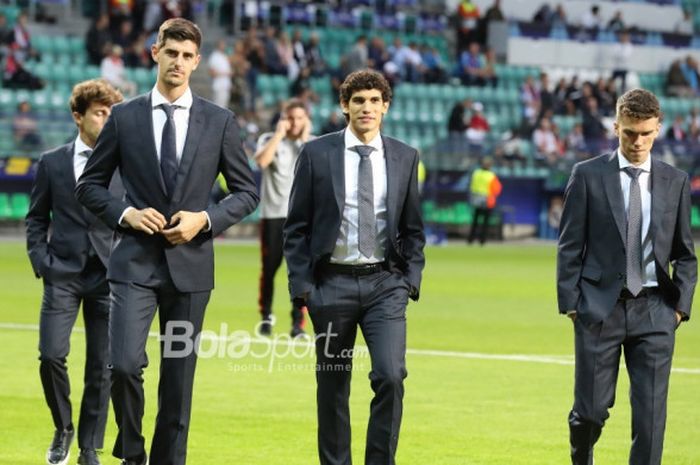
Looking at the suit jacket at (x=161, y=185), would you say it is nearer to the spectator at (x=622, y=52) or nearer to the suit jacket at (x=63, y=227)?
the suit jacket at (x=63, y=227)

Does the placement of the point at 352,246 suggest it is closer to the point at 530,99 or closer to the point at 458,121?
the point at 458,121

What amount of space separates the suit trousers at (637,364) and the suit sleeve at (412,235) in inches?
33.6

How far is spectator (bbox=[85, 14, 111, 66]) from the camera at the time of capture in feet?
115

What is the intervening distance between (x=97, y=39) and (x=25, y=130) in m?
3.59

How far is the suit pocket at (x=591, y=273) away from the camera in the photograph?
8.28 meters

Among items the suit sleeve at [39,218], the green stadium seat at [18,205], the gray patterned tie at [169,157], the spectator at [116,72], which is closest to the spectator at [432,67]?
the spectator at [116,72]

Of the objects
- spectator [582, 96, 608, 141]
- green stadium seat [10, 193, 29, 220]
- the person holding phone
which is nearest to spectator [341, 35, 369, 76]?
spectator [582, 96, 608, 141]

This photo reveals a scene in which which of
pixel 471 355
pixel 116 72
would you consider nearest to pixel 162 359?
pixel 471 355

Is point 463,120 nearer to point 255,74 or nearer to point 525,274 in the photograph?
point 255,74

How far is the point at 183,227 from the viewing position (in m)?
7.87

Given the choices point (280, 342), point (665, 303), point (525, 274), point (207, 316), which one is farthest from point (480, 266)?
point (665, 303)

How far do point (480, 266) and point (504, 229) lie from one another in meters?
10.5

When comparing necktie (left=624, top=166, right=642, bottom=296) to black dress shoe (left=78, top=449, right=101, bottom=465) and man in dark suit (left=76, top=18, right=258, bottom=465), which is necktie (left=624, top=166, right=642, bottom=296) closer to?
man in dark suit (left=76, top=18, right=258, bottom=465)

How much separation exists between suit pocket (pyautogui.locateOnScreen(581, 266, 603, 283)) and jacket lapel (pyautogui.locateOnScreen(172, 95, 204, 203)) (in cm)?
203
